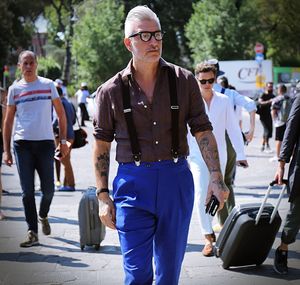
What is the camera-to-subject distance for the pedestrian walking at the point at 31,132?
672cm

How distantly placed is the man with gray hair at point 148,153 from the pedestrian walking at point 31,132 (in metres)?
2.99

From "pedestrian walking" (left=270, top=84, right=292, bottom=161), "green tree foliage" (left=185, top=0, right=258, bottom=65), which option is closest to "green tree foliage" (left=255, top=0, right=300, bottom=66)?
"green tree foliage" (left=185, top=0, right=258, bottom=65)

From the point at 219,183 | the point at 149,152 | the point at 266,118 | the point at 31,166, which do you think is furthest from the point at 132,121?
the point at 266,118

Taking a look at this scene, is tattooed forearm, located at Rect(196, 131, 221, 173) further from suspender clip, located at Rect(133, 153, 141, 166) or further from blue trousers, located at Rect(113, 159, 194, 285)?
suspender clip, located at Rect(133, 153, 141, 166)

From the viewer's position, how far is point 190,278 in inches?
221

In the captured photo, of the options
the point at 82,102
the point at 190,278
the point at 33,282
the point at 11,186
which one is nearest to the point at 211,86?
the point at 190,278

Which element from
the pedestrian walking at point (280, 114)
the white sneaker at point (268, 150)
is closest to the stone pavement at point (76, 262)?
the pedestrian walking at point (280, 114)

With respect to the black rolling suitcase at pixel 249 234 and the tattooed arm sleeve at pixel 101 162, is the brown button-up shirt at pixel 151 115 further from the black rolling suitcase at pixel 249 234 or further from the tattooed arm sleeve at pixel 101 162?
the black rolling suitcase at pixel 249 234

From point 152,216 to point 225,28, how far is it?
4103 cm

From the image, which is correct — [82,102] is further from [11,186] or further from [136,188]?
[136,188]

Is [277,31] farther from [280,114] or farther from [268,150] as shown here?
[280,114]

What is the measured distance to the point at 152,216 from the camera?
378cm

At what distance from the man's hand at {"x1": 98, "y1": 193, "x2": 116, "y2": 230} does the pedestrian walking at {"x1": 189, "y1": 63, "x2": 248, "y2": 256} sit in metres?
2.55

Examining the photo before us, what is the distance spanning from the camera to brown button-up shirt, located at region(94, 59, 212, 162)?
148 inches
